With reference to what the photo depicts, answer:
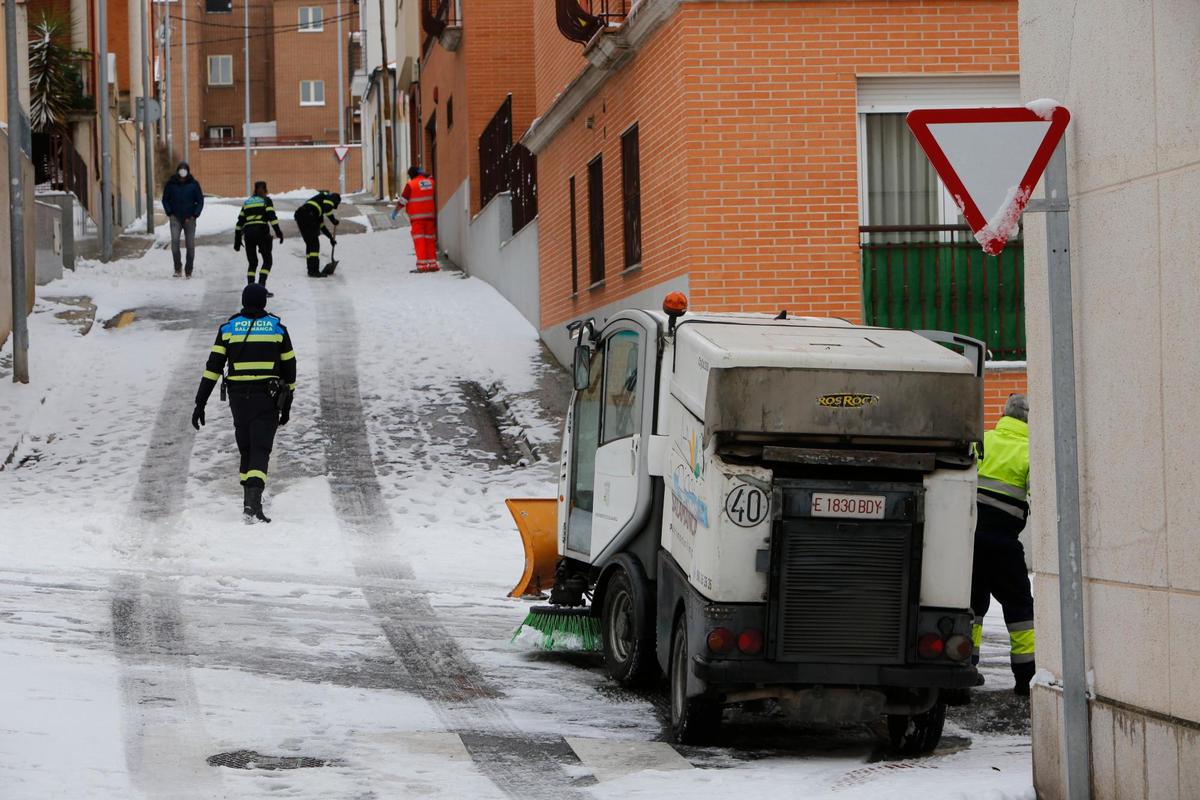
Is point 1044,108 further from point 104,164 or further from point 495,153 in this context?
point 104,164

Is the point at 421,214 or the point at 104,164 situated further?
the point at 104,164

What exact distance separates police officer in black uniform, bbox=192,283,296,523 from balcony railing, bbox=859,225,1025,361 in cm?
507

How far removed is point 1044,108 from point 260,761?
389 centimetres

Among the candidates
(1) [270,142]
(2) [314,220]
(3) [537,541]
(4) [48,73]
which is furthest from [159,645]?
(1) [270,142]

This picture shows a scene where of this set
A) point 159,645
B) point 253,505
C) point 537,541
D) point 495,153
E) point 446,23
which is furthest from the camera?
point 446,23

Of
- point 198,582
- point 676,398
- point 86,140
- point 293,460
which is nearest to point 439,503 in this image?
point 293,460

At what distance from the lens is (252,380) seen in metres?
14.2

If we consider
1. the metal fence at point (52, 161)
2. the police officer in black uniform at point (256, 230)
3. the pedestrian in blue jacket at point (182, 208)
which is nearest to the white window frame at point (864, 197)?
the police officer in black uniform at point (256, 230)

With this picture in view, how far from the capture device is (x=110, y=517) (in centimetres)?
1427

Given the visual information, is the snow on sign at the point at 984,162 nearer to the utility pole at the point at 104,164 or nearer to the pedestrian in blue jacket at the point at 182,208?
the pedestrian in blue jacket at the point at 182,208

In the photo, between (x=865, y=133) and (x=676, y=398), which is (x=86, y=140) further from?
(x=676, y=398)

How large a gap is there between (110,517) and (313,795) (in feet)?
27.6

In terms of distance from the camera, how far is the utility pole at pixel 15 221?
1845cm

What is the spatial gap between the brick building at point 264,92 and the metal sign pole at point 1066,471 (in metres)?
65.5
